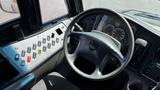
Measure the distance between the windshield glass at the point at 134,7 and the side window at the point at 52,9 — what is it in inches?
24.6

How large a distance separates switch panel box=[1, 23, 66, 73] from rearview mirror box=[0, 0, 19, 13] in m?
0.25

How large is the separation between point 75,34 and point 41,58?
38cm

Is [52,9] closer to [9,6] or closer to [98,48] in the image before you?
[9,6]

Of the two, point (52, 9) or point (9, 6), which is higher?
point (9, 6)

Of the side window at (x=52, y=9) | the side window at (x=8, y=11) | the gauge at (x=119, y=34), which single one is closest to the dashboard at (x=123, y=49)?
the gauge at (x=119, y=34)

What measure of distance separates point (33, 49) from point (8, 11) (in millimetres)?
353

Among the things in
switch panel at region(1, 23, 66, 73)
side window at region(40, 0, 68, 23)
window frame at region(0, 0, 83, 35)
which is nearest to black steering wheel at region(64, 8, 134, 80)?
switch panel at region(1, 23, 66, 73)

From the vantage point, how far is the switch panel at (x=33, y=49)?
2.32m

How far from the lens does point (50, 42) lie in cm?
261

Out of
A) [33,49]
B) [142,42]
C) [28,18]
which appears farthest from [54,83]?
[142,42]

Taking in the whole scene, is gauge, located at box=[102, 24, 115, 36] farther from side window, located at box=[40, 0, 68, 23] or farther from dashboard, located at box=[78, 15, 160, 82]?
side window, located at box=[40, 0, 68, 23]

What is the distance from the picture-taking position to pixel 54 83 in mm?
2752

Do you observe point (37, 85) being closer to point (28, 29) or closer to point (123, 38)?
point (28, 29)

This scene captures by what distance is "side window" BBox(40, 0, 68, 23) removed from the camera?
273 cm
